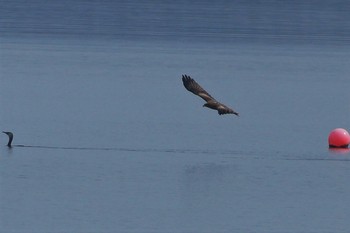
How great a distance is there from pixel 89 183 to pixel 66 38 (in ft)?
155

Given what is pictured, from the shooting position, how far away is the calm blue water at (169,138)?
24.1 m

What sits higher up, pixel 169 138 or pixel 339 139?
pixel 339 139

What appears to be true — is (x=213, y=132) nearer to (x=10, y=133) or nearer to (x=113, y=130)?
(x=113, y=130)

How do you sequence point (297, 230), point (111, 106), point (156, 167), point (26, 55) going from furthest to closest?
point (26, 55), point (111, 106), point (156, 167), point (297, 230)

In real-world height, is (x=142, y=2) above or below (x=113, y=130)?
below

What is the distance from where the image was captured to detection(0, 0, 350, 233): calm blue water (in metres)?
24.1

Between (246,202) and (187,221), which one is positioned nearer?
(187,221)

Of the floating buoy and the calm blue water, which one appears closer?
the calm blue water

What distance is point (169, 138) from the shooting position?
33000 millimetres

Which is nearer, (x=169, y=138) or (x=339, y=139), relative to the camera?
(x=339, y=139)

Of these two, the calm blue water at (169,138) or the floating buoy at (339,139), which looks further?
the floating buoy at (339,139)

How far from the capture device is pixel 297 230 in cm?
2298

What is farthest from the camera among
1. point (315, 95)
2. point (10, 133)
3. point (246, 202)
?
point (315, 95)

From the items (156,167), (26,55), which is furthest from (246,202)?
(26,55)
